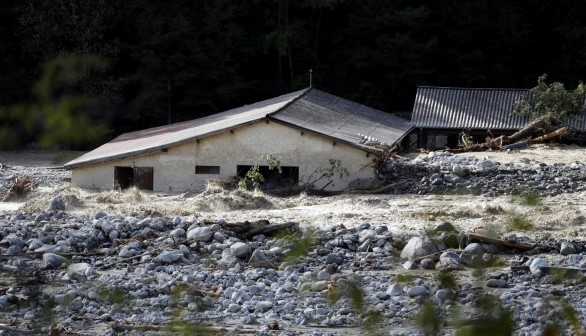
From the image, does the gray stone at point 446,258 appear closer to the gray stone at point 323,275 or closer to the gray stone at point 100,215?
the gray stone at point 323,275

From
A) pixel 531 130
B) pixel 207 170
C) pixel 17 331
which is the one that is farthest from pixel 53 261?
pixel 531 130

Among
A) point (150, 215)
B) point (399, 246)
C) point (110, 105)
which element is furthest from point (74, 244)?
point (110, 105)

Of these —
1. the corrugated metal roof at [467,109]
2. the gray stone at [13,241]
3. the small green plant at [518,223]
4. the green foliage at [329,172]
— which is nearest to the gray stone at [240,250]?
the gray stone at [13,241]

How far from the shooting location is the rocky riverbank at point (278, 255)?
11.2m

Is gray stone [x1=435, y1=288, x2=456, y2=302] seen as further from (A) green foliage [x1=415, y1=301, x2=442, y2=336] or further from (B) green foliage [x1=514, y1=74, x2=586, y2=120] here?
(B) green foliage [x1=514, y1=74, x2=586, y2=120]

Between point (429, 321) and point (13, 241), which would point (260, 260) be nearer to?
point (13, 241)

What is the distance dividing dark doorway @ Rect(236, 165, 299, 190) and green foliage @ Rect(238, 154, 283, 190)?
269 millimetres

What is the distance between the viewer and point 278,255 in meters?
15.0

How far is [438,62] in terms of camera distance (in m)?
42.6

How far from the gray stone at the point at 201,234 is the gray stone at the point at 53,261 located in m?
2.27

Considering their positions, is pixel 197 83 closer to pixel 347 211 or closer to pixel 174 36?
pixel 174 36

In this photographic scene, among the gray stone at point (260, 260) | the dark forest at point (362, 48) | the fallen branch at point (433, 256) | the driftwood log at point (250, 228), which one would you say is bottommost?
the gray stone at point (260, 260)

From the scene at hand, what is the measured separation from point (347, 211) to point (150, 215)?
13.6 feet

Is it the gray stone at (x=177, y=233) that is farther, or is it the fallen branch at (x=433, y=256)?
the gray stone at (x=177, y=233)
